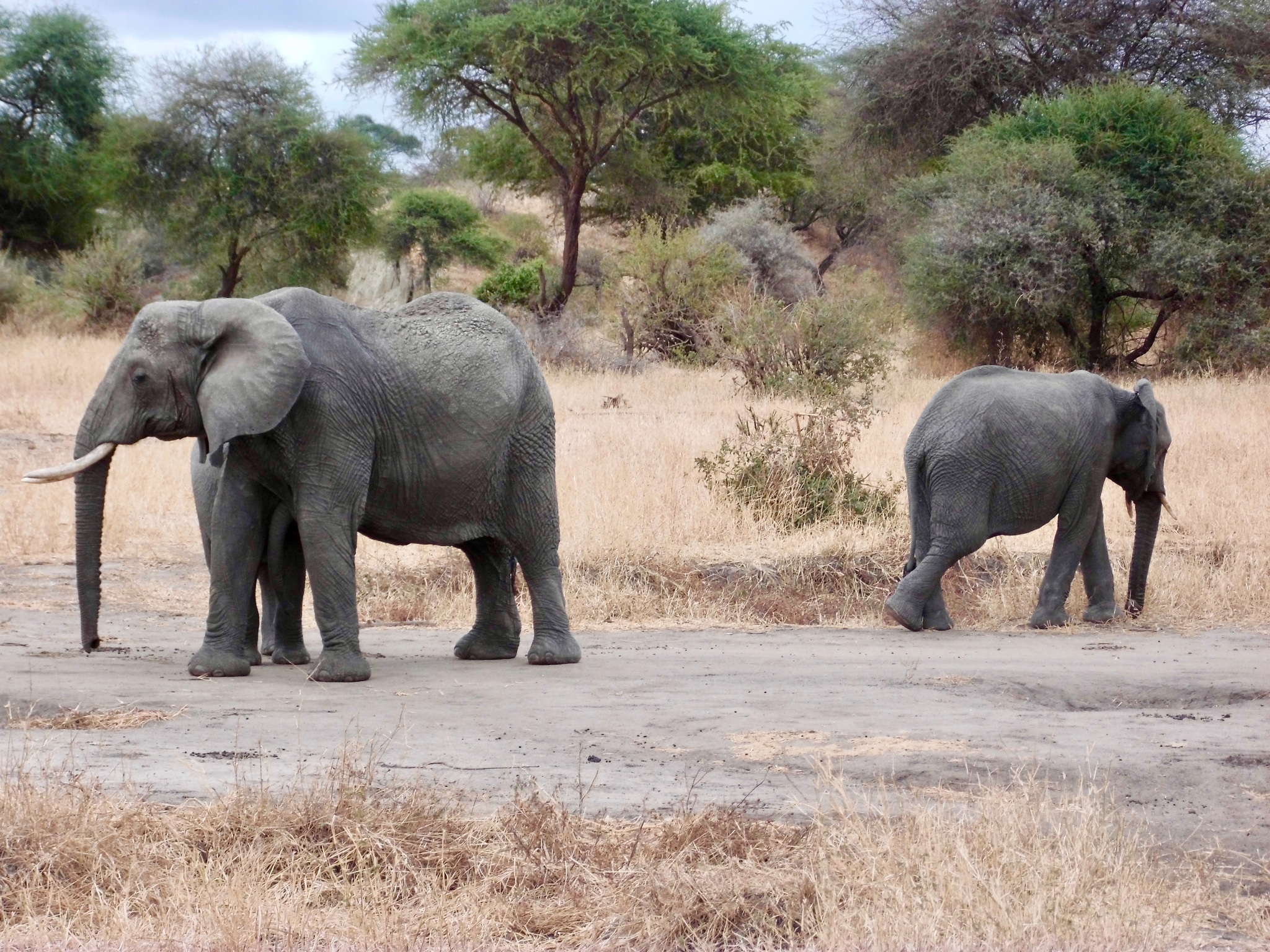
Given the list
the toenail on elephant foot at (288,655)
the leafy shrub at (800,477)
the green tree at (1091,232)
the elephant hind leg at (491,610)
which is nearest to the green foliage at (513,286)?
the green tree at (1091,232)

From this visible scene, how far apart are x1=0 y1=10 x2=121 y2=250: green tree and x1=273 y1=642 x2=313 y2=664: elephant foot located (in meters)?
24.7

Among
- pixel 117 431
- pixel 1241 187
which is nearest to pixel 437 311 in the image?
pixel 117 431

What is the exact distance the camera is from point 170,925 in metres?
3.59

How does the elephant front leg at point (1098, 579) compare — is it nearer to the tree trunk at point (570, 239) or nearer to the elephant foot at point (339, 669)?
the elephant foot at point (339, 669)

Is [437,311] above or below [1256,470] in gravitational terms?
above

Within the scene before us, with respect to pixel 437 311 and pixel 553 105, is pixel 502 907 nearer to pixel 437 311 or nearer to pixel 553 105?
pixel 437 311

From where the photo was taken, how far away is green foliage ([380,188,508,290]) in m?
34.8

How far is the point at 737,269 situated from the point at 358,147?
31.3ft

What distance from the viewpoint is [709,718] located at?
5738 millimetres

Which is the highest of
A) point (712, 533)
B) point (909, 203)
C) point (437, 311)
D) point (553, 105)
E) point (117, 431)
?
point (553, 105)

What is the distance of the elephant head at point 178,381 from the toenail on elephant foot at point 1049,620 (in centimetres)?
475

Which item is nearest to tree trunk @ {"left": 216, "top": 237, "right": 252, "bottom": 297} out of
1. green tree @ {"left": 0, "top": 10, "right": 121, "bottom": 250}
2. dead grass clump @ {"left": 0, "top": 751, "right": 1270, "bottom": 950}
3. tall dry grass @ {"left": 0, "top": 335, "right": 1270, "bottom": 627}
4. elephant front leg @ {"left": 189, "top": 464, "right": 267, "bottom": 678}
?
green tree @ {"left": 0, "top": 10, "right": 121, "bottom": 250}

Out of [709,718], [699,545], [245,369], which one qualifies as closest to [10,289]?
[699,545]

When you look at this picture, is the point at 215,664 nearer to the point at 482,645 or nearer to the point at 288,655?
the point at 288,655
